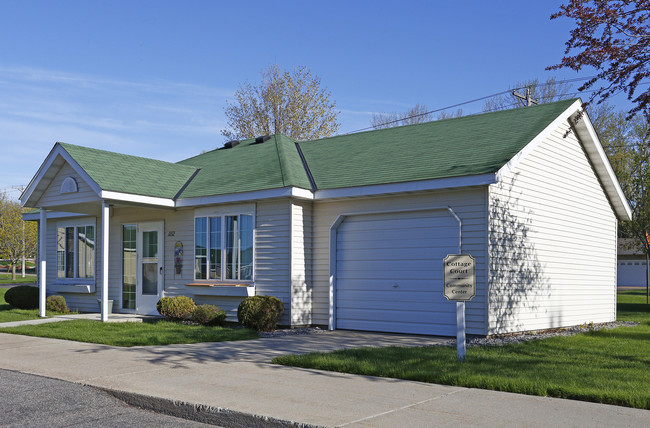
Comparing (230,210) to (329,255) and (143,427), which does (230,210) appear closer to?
(329,255)

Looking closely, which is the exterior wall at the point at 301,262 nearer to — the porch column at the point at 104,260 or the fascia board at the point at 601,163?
the porch column at the point at 104,260

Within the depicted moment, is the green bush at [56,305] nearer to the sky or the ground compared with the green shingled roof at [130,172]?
nearer to the ground

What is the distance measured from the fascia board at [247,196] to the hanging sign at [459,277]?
577 cm

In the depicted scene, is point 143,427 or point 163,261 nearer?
point 143,427

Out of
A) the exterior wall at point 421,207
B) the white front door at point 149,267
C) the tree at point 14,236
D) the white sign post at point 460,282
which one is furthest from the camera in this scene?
the tree at point 14,236

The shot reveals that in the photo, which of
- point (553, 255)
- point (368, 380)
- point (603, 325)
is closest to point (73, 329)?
point (368, 380)

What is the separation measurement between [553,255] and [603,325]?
3435 millimetres

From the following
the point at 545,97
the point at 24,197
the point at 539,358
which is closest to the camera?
the point at 539,358

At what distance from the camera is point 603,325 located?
55.7ft

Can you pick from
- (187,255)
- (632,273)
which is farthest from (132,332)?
(632,273)

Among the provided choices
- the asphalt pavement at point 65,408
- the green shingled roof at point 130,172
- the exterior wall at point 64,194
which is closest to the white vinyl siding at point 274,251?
the green shingled roof at point 130,172

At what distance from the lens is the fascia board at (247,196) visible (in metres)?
14.5

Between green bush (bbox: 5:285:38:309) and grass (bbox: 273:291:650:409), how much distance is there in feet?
41.4

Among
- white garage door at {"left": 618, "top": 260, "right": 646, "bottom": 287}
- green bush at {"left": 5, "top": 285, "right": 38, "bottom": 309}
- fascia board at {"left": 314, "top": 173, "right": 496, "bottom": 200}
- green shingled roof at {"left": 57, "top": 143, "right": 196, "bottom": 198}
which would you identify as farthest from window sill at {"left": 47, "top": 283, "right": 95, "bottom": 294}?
white garage door at {"left": 618, "top": 260, "right": 646, "bottom": 287}
